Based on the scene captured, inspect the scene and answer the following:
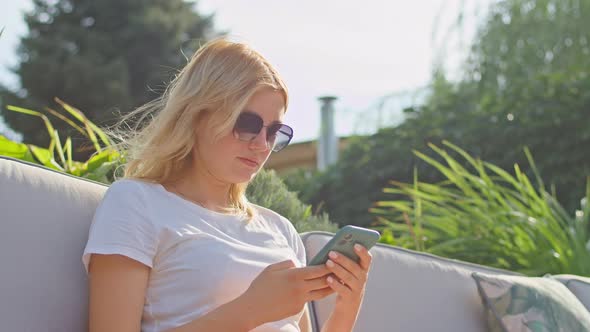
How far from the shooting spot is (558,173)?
20.4ft

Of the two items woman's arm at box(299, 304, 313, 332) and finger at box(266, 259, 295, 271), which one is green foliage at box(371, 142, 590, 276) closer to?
woman's arm at box(299, 304, 313, 332)

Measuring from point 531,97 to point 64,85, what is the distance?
46.9ft

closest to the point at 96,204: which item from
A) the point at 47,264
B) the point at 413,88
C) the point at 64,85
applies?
the point at 47,264

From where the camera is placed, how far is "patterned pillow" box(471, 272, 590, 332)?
2.38 meters

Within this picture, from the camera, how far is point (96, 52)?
64.8 feet

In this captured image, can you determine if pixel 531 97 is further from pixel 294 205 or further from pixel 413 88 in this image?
pixel 294 205

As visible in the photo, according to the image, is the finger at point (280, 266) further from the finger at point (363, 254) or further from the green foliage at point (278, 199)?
the green foliage at point (278, 199)

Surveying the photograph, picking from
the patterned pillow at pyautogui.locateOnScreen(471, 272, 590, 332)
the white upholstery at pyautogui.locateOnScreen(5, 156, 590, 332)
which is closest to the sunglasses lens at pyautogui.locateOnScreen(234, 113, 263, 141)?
the white upholstery at pyautogui.locateOnScreen(5, 156, 590, 332)

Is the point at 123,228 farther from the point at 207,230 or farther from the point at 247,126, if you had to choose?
the point at 247,126

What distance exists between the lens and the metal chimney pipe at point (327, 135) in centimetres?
852

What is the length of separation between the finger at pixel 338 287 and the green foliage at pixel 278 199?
1056mm

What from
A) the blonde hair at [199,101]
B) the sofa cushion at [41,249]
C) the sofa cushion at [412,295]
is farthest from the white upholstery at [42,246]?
the sofa cushion at [412,295]

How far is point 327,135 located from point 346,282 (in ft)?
22.7

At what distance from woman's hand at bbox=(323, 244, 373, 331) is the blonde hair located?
425 millimetres
